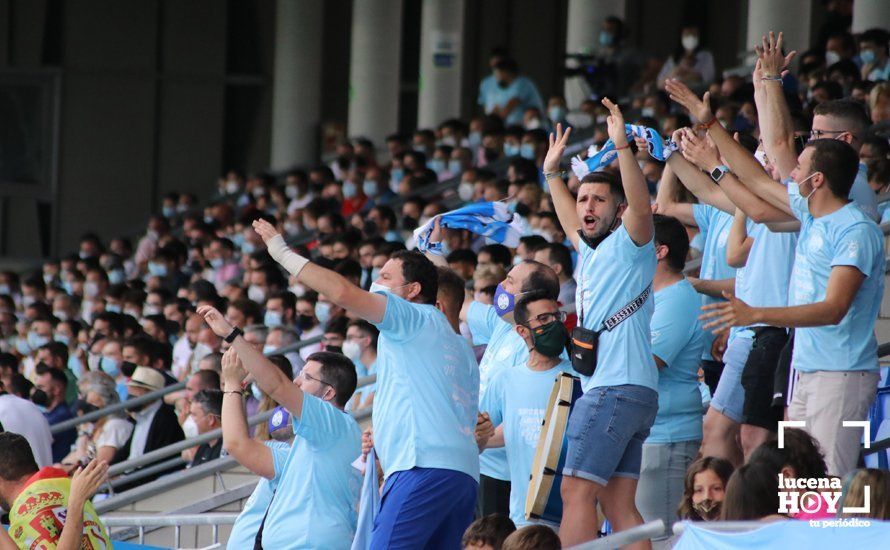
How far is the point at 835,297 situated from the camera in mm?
6148

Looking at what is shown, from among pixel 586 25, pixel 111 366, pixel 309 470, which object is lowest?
pixel 111 366

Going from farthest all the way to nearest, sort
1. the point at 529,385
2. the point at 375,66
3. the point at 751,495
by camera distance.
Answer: the point at 375,66
the point at 529,385
the point at 751,495

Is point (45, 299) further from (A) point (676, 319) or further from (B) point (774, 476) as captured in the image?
(B) point (774, 476)

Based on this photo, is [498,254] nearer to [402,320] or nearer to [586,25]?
[402,320]

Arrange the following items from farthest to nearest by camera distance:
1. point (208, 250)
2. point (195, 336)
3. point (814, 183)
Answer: point (208, 250) < point (195, 336) < point (814, 183)

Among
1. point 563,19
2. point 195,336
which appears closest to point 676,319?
point 195,336

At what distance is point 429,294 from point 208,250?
38.8 feet

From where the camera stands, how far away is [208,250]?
59.6 ft

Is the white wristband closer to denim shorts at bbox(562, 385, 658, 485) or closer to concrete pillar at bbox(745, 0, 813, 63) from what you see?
denim shorts at bbox(562, 385, 658, 485)

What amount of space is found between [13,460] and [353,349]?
3773mm

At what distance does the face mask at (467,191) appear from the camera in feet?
48.9

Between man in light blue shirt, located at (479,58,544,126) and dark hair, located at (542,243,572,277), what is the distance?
9482mm

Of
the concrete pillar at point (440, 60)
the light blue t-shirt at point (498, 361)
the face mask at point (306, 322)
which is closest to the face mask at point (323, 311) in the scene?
the face mask at point (306, 322)

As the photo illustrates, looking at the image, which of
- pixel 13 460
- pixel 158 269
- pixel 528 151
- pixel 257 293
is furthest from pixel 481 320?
pixel 158 269
